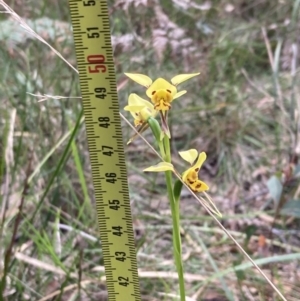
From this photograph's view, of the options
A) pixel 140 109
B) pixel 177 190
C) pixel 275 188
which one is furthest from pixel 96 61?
pixel 275 188

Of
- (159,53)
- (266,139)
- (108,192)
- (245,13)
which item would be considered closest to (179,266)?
(108,192)

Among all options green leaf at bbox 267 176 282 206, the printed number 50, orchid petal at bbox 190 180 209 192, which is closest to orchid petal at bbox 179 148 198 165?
orchid petal at bbox 190 180 209 192

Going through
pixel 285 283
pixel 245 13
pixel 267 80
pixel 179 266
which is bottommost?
pixel 285 283

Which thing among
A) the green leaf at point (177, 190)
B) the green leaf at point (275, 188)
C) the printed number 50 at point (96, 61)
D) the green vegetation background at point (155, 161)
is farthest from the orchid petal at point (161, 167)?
the green leaf at point (275, 188)

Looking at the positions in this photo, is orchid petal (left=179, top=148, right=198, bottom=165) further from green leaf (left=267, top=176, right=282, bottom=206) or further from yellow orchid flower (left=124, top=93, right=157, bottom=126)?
green leaf (left=267, top=176, right=282, bottom=206)

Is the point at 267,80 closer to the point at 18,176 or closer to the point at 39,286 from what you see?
the point at 18,176

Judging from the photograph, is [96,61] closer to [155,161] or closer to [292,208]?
[292,208]
